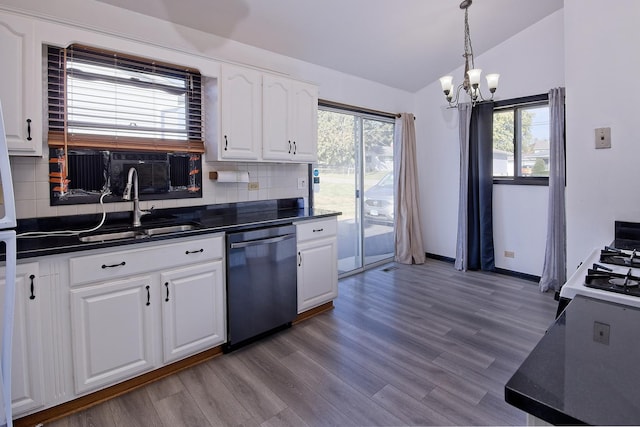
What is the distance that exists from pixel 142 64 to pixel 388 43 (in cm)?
238

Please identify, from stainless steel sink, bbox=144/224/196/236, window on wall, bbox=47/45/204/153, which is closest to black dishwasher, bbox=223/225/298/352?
stainless steel sink, bbox=144/224/196/236

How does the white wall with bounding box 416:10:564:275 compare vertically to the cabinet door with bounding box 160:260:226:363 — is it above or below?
Result: above

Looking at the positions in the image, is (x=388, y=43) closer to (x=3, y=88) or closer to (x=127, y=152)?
(x=127, y=152)

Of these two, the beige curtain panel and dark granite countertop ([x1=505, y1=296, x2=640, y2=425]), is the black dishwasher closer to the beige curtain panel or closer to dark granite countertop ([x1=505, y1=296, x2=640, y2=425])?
dark granite countertop ([x1=505, y1=296, x2=640, y2=425])

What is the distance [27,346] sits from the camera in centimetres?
173

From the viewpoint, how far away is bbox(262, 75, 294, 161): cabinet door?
2973mm

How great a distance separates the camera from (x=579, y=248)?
7.38 ft

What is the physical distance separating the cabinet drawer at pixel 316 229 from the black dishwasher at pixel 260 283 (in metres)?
0.10

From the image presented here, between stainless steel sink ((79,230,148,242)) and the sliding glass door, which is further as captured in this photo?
the sliding glass door

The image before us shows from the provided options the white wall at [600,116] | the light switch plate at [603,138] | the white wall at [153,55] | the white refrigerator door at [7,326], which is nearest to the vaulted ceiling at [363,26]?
the white wall at [153,55]

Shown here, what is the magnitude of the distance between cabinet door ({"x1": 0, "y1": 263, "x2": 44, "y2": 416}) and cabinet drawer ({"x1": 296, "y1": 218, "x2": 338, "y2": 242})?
68.0 inches

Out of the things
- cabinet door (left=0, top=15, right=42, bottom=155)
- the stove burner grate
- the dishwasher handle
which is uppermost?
cabinet door (left=0, top=15, right=42, bottom=155)

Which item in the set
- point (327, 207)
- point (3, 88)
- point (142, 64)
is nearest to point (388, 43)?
point (327, 207)

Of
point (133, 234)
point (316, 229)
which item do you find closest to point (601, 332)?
point (316, 229)
